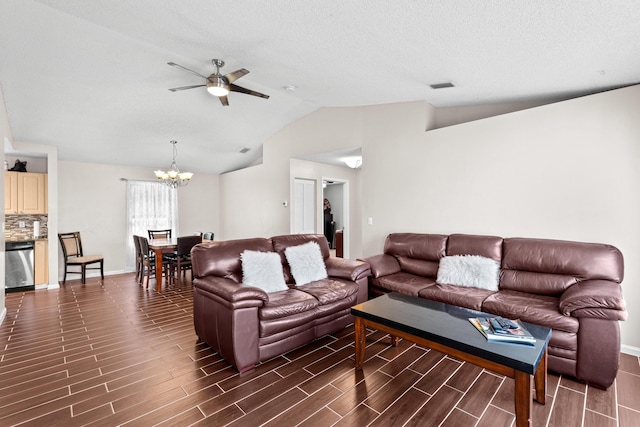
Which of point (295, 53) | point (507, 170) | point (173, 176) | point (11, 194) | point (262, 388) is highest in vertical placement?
point (295, 53)

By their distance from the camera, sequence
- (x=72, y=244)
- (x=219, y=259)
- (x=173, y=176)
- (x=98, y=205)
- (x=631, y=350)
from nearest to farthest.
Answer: (x=631, y=350) < (x=219, y=259) < (x=173, y=176) < (x=72, y=244) < (x=98, y=205)

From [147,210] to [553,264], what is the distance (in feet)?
24.1

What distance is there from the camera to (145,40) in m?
3.05

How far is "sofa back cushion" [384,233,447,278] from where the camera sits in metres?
3.58

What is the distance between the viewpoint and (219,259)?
292cm

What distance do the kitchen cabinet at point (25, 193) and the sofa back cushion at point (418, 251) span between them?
5958 millimetres

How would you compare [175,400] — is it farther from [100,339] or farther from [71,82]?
[71,82]

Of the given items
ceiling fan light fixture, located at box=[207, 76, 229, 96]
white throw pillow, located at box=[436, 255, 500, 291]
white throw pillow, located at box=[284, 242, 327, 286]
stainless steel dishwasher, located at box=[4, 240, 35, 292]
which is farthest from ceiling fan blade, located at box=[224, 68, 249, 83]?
stainless steel dishwasher, located at box=[4, 240, 35, 292]

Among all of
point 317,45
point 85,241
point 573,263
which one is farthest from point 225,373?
point 85,241

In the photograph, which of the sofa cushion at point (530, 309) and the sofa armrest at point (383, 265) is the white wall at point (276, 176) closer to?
the sofa armrest at point (383, 265)

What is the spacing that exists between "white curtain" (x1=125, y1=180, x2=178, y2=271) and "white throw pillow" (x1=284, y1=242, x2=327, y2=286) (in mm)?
4868

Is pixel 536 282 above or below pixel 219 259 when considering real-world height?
below

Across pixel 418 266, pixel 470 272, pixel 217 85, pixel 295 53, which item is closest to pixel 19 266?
pixel 217 85

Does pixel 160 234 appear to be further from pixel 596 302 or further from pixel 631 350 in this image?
pixel 631 350
